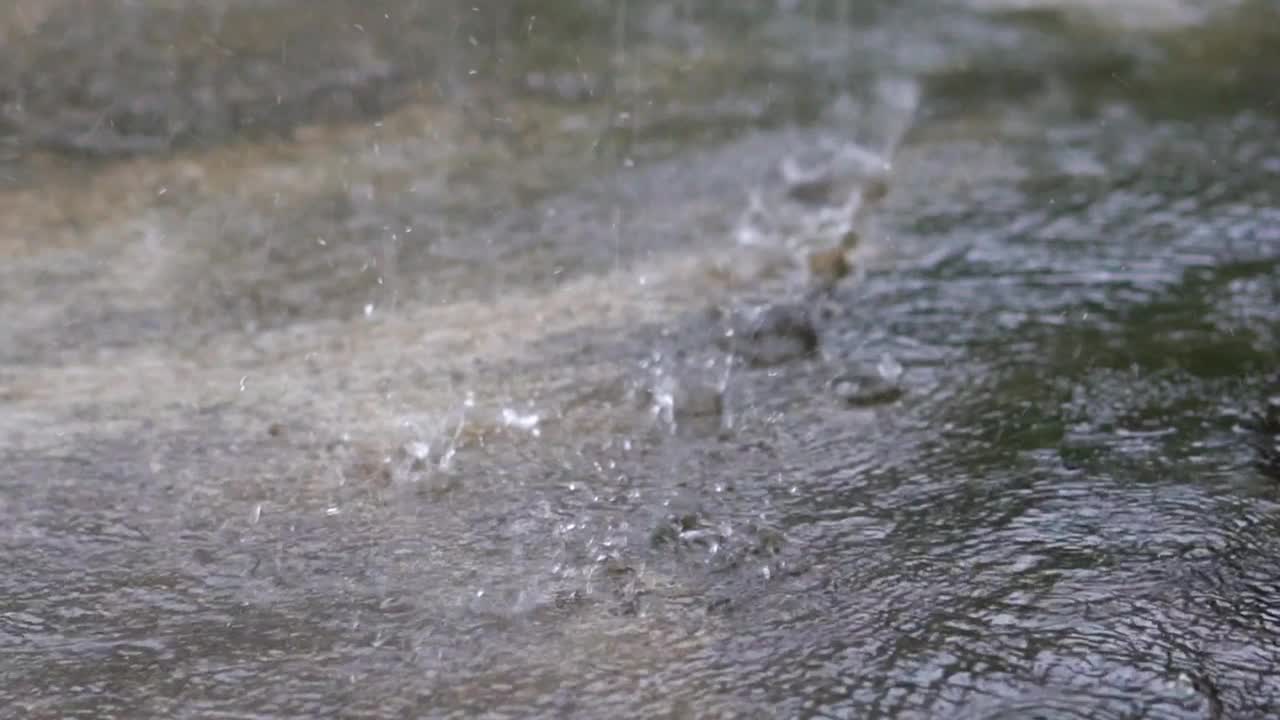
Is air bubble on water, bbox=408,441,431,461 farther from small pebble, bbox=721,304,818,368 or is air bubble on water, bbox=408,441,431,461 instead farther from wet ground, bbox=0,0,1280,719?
small pebble, bbox=721,304,818,368

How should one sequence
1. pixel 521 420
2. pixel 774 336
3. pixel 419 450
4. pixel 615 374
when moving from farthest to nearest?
pixel 774 336, pixel 615 374, pixel 521 420, pixel 419 450

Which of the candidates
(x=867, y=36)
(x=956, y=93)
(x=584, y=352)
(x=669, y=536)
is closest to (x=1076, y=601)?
(x=669, y=536)

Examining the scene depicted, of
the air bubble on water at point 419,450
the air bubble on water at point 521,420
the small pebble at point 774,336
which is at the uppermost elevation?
the small pebble at point 774,336

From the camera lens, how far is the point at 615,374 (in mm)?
3623

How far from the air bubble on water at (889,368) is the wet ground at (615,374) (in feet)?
0.08

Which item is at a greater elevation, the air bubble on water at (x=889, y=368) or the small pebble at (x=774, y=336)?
the small pebble at (x=774, y=336)

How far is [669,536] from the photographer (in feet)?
9.50

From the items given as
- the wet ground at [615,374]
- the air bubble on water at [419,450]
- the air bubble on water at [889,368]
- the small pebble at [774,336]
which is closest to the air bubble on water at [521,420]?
the wet ground at [615,374]

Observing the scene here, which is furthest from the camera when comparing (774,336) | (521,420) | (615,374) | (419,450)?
(774,336)

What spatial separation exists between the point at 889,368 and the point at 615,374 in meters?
→ 0.77

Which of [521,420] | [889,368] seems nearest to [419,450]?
[521,420]

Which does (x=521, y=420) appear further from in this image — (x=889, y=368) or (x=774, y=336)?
(x=889, y=368)

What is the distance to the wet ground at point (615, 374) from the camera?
8.29 ft

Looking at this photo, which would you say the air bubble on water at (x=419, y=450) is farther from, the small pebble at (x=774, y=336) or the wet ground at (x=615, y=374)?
the small pebble at (x=774, y=336)
